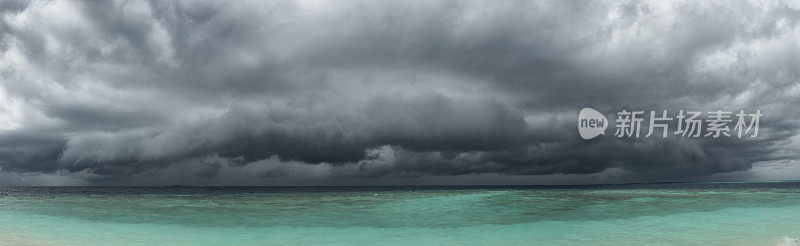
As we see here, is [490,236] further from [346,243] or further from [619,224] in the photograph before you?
[619,224]

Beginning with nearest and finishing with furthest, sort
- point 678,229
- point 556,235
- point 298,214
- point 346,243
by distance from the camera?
1. point 346,243
2. point 556,235
3. point 678,229
4. point 298,214

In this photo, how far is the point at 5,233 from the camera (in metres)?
18.5

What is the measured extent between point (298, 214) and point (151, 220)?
7610 mm

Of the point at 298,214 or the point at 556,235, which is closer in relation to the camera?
the point at 556,235

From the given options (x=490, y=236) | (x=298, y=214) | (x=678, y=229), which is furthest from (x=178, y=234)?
(x=678, y=229)

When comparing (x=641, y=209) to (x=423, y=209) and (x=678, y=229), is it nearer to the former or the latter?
(x=678, y=229)

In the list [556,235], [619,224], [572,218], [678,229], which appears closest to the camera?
[556,235]

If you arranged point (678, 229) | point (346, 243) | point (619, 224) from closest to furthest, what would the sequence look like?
point (346, 243), point (678, 229), point (619, 224)

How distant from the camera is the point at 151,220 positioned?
968 inches

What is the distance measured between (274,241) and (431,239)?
227 inches

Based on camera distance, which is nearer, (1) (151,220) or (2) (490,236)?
(2) (490,236)

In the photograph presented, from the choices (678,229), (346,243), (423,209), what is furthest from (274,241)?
(678,229)

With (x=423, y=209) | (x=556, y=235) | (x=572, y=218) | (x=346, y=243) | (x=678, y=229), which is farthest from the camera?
(x=423, y=209)

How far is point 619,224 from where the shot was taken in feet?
69.3
